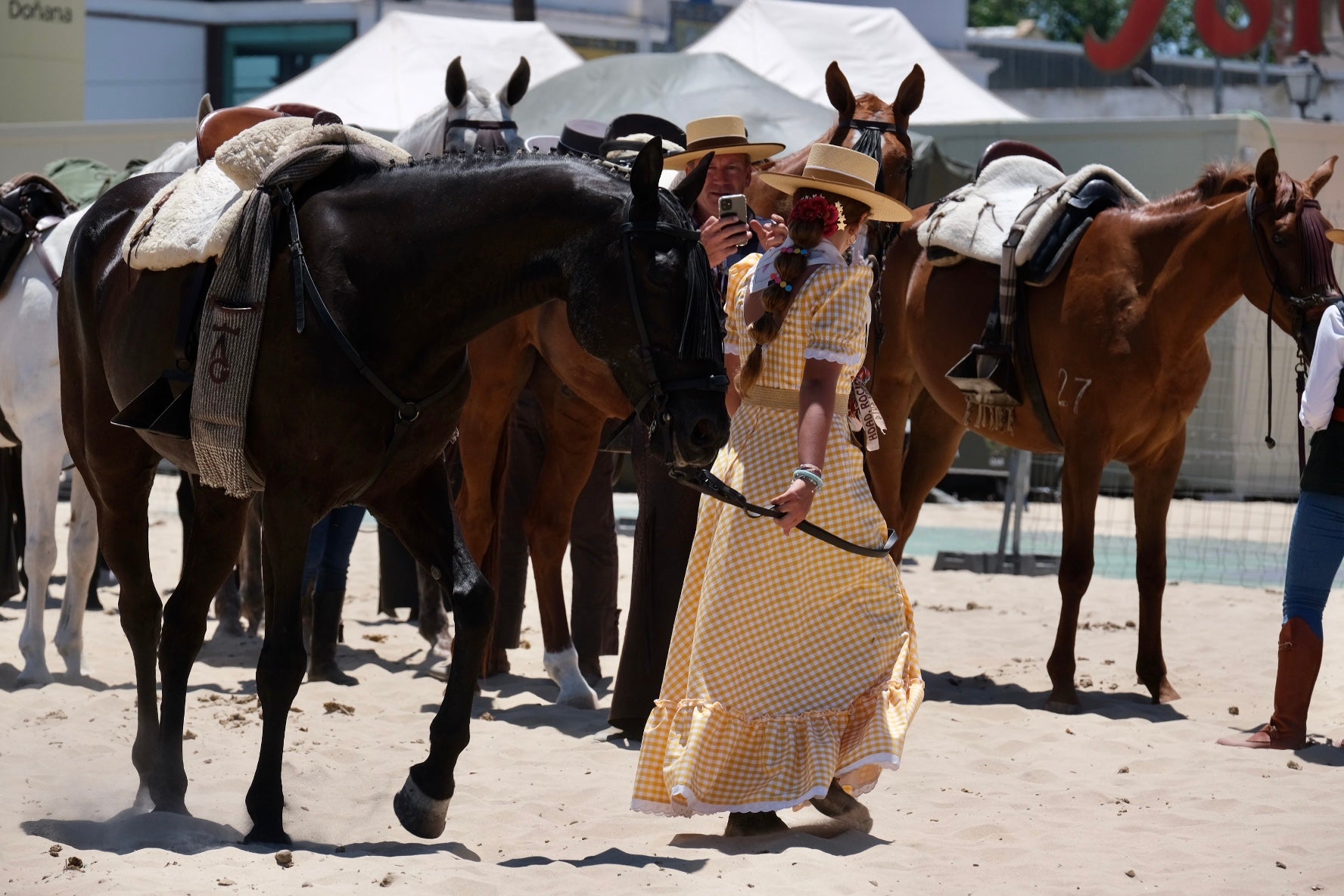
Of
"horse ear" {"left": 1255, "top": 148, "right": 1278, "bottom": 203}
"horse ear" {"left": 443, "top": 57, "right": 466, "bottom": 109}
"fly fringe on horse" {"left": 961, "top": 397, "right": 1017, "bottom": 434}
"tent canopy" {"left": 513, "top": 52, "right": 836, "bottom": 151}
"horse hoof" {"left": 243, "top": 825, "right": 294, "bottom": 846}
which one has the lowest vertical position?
"horse hoof" {"left": 243, "top": 825, "right": 294, "bottom": 846}

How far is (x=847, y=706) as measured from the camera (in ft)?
14.1

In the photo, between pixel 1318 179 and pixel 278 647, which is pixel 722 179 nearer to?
pixel 278 647

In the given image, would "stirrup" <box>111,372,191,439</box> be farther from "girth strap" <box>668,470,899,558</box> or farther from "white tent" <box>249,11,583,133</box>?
"white tent" <box>249,11,583,133</box>

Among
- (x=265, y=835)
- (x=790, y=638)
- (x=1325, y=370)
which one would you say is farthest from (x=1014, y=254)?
(x=265, y=835)

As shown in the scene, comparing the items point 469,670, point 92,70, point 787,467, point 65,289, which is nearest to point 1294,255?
point 787,467

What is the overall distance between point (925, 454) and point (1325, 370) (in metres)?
2.85

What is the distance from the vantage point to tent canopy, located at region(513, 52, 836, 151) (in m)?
13.1

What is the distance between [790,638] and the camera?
4289mm

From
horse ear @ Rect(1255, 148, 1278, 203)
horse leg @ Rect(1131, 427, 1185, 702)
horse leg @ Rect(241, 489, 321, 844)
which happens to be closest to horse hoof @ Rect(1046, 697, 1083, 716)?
horse leg @ Rect(1131, 427, 1185, 702)

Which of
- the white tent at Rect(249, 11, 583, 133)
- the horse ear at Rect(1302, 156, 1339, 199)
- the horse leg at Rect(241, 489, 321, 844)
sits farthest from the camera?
the white tent at Rect(249, 11, 583, 133)

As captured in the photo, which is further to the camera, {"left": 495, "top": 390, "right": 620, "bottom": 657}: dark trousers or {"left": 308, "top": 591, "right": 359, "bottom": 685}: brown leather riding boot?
{"left": 495, "top": 390, "right": 620, "bottom": 657}: dark trousers

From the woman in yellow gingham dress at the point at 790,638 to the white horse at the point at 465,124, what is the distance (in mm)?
2713

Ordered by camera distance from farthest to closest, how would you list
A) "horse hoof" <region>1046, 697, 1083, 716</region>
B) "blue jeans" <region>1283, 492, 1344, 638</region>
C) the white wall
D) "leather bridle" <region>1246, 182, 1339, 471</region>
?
the white wall < "horse hoof" <region>1046, 697, 1083, 716</region> < "leather bridle" <region>1246, 182, 1339, 471</region> < "blue jeans" <region>1283, 492, 1344, 638</region>

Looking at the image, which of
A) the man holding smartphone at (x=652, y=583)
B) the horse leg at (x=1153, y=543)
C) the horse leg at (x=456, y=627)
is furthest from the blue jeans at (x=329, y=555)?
the horse leg at (x=1153, y=543)
